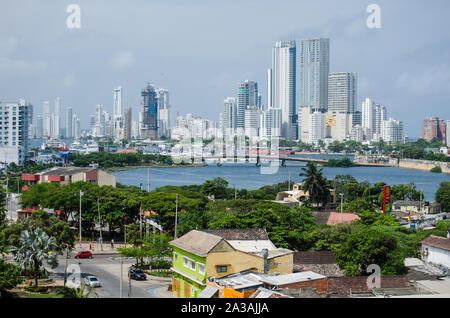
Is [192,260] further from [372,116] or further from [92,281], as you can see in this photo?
[372,116]

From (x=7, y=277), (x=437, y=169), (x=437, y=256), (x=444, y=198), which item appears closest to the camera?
(x=7, y=277)

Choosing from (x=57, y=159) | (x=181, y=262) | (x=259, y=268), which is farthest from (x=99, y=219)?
(x=57, y=159)

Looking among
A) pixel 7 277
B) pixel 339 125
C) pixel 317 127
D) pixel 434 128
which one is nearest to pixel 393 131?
pixel 434 128

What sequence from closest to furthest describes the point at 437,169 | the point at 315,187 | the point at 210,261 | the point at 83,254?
1. the point at 210,261
2. the point at 83,254
3. the point at 315,187
4. the point at 437,169

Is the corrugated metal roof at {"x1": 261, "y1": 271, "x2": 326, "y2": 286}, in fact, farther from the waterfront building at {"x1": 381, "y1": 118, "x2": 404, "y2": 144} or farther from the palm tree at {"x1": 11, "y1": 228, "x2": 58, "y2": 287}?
Answer: the waterfront building at {"x1": 381, "y1": 118, "x2": 404, "y2": 144}

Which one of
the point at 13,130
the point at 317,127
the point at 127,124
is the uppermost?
the point at 127,124
